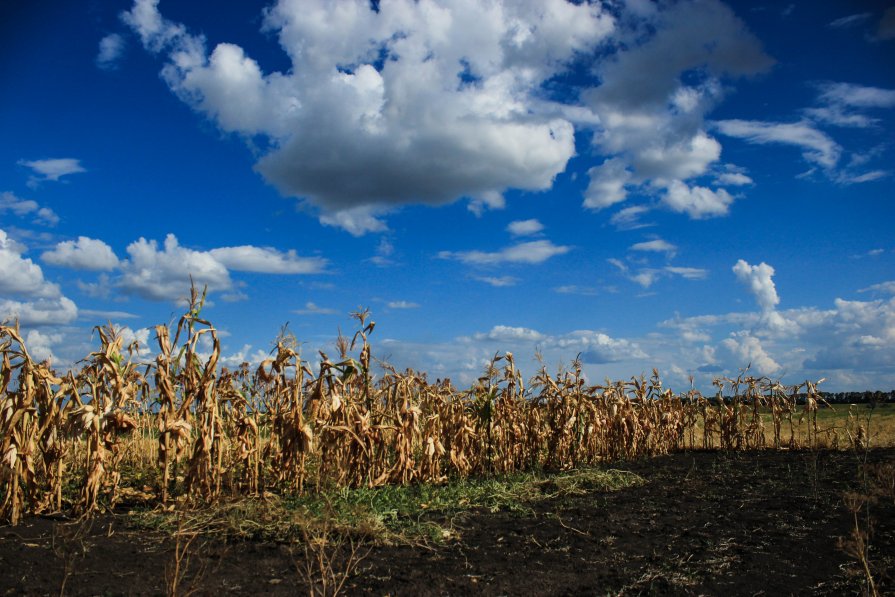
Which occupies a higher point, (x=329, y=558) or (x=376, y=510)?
(x=376, y=510)

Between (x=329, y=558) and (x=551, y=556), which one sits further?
(x=551, y=556)

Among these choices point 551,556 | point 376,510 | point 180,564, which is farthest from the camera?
point 376,510

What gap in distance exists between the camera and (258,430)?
291 inches

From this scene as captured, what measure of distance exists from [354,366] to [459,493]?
197 centimetres

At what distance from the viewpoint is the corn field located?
654cm

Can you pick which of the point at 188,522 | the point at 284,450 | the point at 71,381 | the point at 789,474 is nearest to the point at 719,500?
the point at 789,474

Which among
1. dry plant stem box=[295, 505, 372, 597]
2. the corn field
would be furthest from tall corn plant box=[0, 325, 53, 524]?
dry plant stem box=[295, 505, 372, 597]

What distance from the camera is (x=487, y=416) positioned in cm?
987

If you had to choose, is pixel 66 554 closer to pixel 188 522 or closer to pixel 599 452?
pixel 188 522

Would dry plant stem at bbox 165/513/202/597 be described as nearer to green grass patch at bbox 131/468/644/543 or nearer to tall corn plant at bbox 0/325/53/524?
green grass patch at bbox 131/468/644/543

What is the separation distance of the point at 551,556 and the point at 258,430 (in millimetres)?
3762

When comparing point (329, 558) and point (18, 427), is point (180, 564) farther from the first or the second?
point (18, 427)

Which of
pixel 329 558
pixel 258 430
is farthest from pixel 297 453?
pixel 329 558

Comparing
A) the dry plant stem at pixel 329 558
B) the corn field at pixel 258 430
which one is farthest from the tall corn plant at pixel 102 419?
the dry plant stem at pixel 329 558
